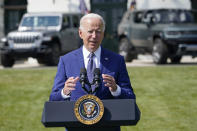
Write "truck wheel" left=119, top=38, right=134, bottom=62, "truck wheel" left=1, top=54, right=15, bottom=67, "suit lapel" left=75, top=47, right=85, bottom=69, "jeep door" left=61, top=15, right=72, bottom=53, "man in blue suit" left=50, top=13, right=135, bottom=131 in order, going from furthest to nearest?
"truck wheel" left=119, top=38, right=134, bottom=62, "jeep door" left=61, top=15, right=72, bottom=53, "truck wheel" left=1, top=54, right=15, bottom=67, "suit lapel" left=75, top=47, right=85, bottom=69, "man in blue suit" left=50, top=13, right=135, bottom=131

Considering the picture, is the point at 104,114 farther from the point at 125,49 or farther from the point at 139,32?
the point at 125,49

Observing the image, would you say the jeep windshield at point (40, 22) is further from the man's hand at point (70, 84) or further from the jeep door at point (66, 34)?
the man's hand at point (70, 84)

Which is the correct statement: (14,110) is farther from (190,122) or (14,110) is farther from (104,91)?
(104,91)

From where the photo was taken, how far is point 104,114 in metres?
3.51

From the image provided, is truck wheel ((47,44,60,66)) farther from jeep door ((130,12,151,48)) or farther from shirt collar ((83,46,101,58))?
shirt collar ((83,46,101,58))

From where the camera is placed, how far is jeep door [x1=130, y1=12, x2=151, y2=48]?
1920 cm

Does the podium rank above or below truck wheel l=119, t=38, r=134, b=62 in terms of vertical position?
above

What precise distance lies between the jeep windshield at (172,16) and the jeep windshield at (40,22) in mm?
3501

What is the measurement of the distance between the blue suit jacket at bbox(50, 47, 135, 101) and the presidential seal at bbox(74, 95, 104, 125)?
0.26 m

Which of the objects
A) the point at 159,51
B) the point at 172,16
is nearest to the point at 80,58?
the point at 159,51

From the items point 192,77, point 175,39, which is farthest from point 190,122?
point 175,39

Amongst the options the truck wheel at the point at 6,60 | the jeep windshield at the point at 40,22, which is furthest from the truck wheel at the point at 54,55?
the truck wheel at the point at 6,60

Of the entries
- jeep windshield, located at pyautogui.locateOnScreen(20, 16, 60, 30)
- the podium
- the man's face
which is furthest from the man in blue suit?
jeep windshield, located at pyautogui.locateOnScreen(20, 16, 60, 30)

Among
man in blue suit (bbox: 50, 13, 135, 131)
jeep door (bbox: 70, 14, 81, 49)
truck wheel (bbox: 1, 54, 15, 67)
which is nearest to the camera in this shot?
man in blue suit (bbox: 50, 13, 135, 131)
